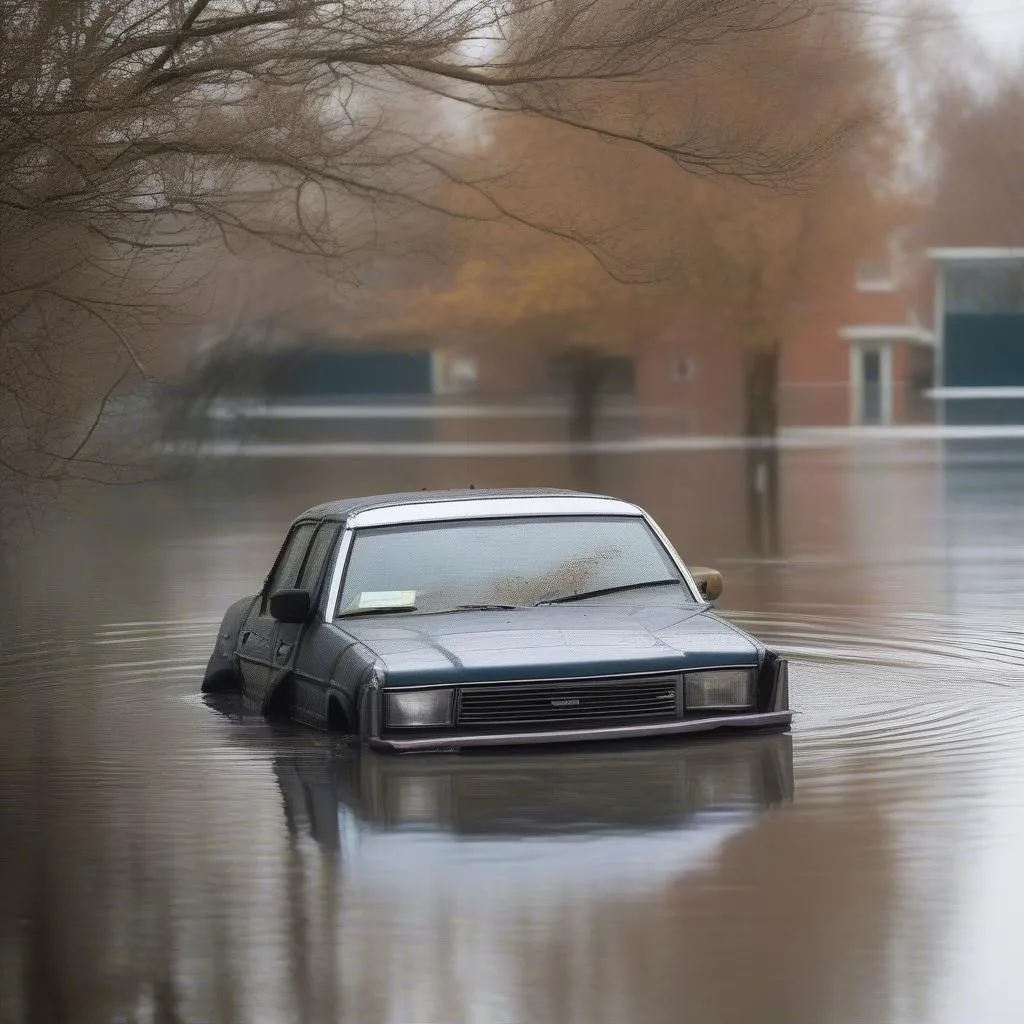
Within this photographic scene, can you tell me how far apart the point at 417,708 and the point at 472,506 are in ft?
6.48

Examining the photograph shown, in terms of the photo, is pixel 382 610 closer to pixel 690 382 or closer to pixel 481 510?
pixel 481 510

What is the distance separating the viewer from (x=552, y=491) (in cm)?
1313

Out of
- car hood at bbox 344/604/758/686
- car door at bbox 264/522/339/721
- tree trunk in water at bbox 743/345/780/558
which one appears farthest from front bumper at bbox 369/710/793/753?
tree trunk in water at bbox 743/345/780/558

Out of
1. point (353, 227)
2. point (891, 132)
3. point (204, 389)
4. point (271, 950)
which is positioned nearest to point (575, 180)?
point (353, 227)

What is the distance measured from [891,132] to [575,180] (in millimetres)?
20062

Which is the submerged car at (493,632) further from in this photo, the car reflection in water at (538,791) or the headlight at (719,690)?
the car reflection in water at (538,791)

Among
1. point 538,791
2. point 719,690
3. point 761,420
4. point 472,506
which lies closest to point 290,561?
point 472,506

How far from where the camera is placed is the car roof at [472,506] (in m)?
12.6

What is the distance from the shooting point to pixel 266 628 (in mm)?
13211

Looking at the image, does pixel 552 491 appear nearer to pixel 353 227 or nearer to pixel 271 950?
pixel 271 950

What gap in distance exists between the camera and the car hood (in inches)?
430

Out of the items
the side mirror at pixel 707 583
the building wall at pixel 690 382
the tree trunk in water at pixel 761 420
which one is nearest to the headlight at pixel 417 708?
the side mirror at pixel 707 583

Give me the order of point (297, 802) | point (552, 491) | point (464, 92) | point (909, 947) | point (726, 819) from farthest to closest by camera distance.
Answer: point (464, 92) < point (552, 491) < point (297, 802) < point (726, 819) < point (909, 947)

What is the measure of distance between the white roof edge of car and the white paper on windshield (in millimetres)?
494
